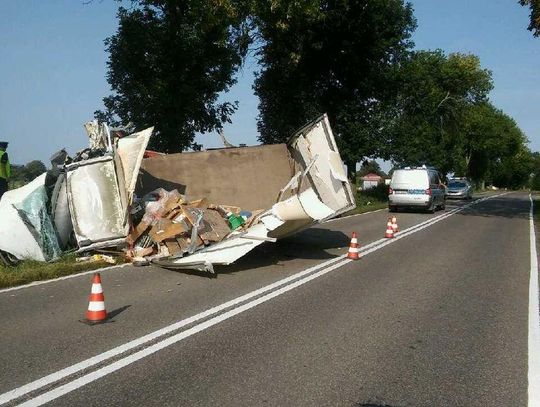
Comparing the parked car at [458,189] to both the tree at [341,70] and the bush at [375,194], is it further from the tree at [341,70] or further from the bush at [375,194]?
the tree at [341,70]

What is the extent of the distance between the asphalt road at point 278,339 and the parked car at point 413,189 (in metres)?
15.1

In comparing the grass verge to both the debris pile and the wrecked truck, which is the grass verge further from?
the debris pile

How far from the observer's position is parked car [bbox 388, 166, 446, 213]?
24.8m

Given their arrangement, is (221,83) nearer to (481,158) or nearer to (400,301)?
(400,301)

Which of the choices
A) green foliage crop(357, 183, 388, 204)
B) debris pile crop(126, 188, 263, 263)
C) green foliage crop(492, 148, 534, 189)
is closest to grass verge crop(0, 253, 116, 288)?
debris pile crop(126, 188, 263, 263)

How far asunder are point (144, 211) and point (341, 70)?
23.8 m

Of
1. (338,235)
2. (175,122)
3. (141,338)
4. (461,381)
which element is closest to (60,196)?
(141,338)

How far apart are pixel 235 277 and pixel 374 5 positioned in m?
25.7

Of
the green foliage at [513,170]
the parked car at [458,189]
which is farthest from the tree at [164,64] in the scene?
the green foliage at [513,170]

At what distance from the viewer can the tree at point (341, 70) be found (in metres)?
30.5

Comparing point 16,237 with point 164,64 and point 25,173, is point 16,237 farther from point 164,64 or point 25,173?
point 164,64

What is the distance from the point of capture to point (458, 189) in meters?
43.7

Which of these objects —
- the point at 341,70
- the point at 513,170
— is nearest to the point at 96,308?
the point at 341,70

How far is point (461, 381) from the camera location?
4469mm
